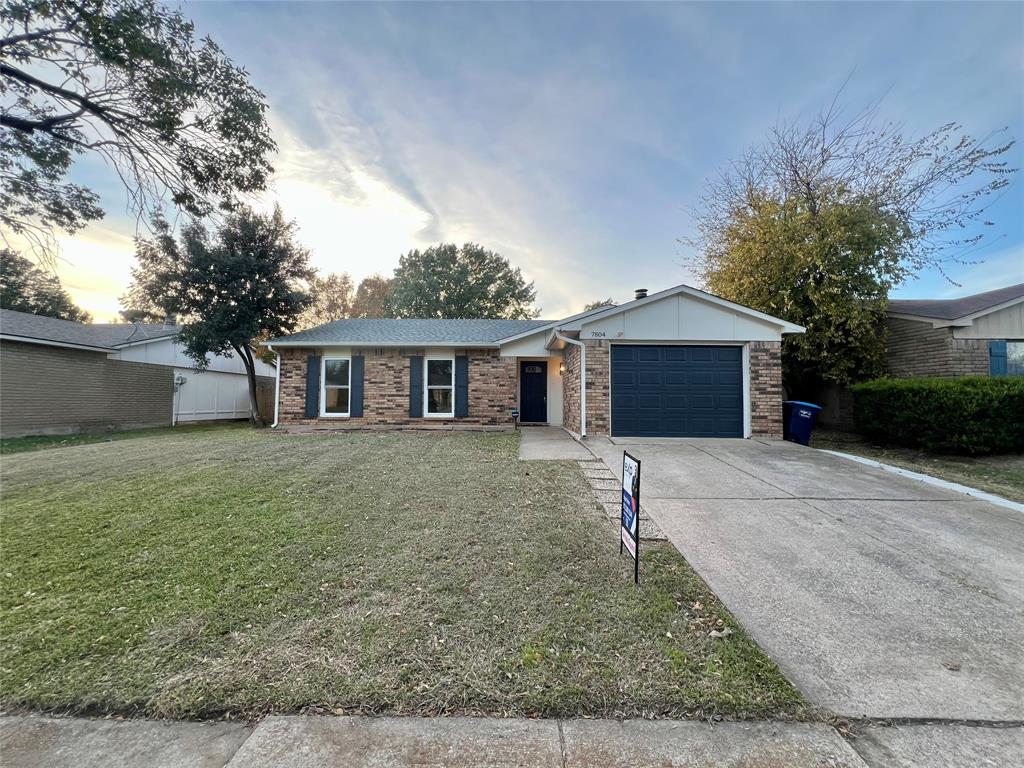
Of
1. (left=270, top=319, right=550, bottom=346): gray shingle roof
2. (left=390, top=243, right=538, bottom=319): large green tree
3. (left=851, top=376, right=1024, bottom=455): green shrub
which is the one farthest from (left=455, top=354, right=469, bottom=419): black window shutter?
(left=390, top=243, right=538, bottom=319): large green tree

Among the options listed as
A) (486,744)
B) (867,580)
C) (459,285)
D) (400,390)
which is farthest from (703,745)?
(459,285)

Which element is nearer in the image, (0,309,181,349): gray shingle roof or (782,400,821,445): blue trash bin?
(782,400,821,445): blue trash bin

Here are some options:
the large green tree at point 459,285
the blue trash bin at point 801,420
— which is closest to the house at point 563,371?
the blue trash bin at point 801,420

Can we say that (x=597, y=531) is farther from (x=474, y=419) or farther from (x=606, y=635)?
(x=474, y=419)

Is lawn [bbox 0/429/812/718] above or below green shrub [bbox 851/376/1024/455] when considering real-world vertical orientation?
below

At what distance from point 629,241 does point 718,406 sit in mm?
6477

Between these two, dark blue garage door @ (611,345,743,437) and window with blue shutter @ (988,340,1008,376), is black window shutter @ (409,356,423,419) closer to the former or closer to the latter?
dark blue garage door @ (611,345,743,437)

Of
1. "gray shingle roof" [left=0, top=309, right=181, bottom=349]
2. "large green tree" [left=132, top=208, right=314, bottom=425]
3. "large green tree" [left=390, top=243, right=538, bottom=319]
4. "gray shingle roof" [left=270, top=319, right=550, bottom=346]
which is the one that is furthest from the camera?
"large green tree" [left=390, top=243, right=538, bottom=319]

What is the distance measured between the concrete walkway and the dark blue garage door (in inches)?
290

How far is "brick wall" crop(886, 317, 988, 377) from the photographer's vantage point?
958cm

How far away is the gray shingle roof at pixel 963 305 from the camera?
31.3ft

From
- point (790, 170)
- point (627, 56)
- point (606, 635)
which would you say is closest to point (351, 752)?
point (606, 635)

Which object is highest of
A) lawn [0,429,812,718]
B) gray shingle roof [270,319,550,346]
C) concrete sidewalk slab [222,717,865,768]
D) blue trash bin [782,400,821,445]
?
gray shingle roof [270,319,550,346]

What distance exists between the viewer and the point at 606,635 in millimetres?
2287
